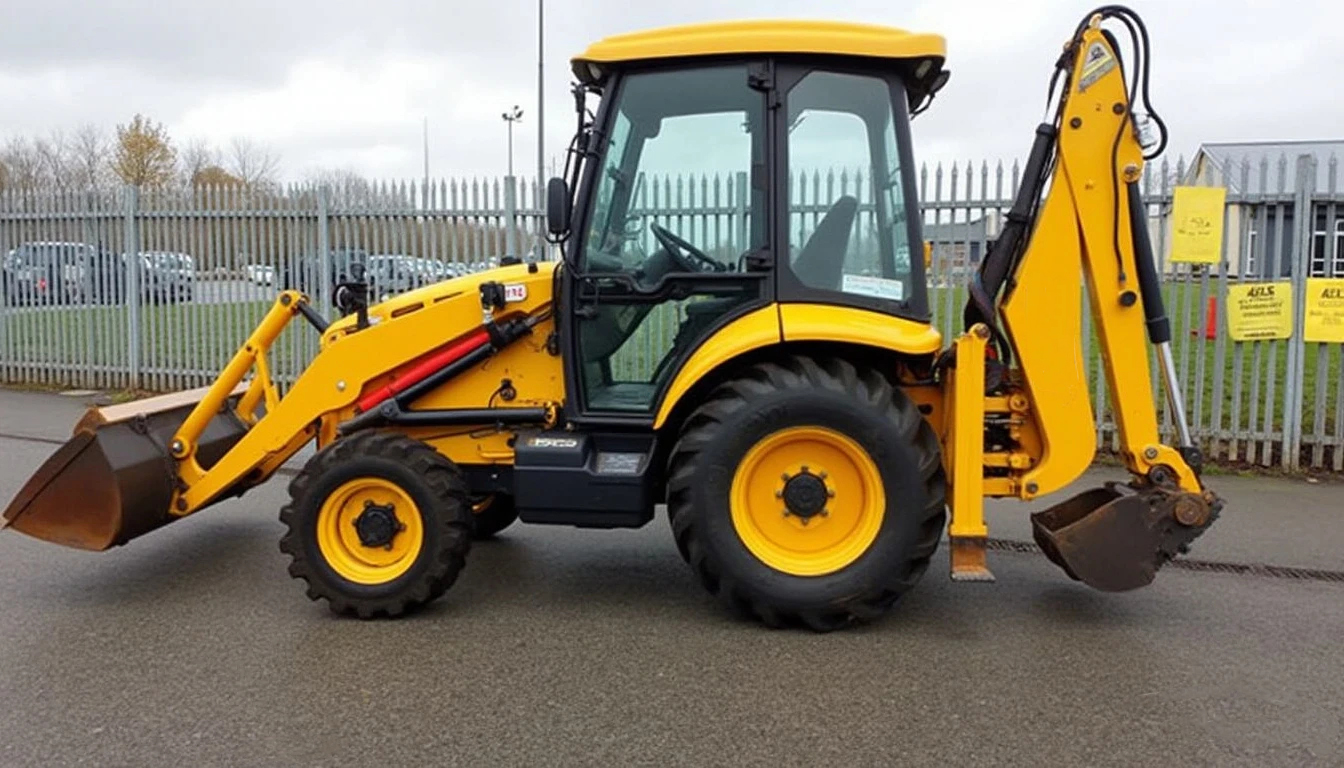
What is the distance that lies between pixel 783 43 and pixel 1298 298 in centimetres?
523

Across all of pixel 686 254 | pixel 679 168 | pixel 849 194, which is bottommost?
pixel 686 254

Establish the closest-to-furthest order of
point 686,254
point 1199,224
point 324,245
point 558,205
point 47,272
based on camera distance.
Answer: point 558,205, point 686,254, point 1199,224, point 324,245, point 47,272

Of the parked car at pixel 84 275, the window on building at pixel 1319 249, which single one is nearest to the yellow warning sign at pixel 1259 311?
the window on building at pixel 1319 249

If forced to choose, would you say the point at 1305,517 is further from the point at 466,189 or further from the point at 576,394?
the point at 466,189

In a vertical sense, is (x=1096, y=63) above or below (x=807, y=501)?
above

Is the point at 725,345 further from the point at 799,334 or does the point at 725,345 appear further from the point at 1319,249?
the point at 1319,249

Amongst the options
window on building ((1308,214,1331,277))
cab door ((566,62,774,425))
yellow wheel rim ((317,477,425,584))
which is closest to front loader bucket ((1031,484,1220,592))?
cab door ((566,62,774,425))

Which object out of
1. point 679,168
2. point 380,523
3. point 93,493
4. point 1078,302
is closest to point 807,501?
point 1078,302

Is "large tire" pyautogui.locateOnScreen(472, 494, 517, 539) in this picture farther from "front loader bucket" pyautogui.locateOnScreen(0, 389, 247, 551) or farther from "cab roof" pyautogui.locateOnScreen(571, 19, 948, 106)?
"cab roof" pyautogui.locateOnScreen(571, 19, 948, 106)

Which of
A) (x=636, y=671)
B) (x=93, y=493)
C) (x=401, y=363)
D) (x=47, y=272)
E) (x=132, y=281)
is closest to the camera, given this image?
(x=636, y=671)

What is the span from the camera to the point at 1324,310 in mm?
7520

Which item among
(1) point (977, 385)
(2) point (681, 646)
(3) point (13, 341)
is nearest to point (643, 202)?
(1) point (977, 385)

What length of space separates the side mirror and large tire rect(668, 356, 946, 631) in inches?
39.4

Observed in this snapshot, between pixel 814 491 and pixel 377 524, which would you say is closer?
pixel 814 491
